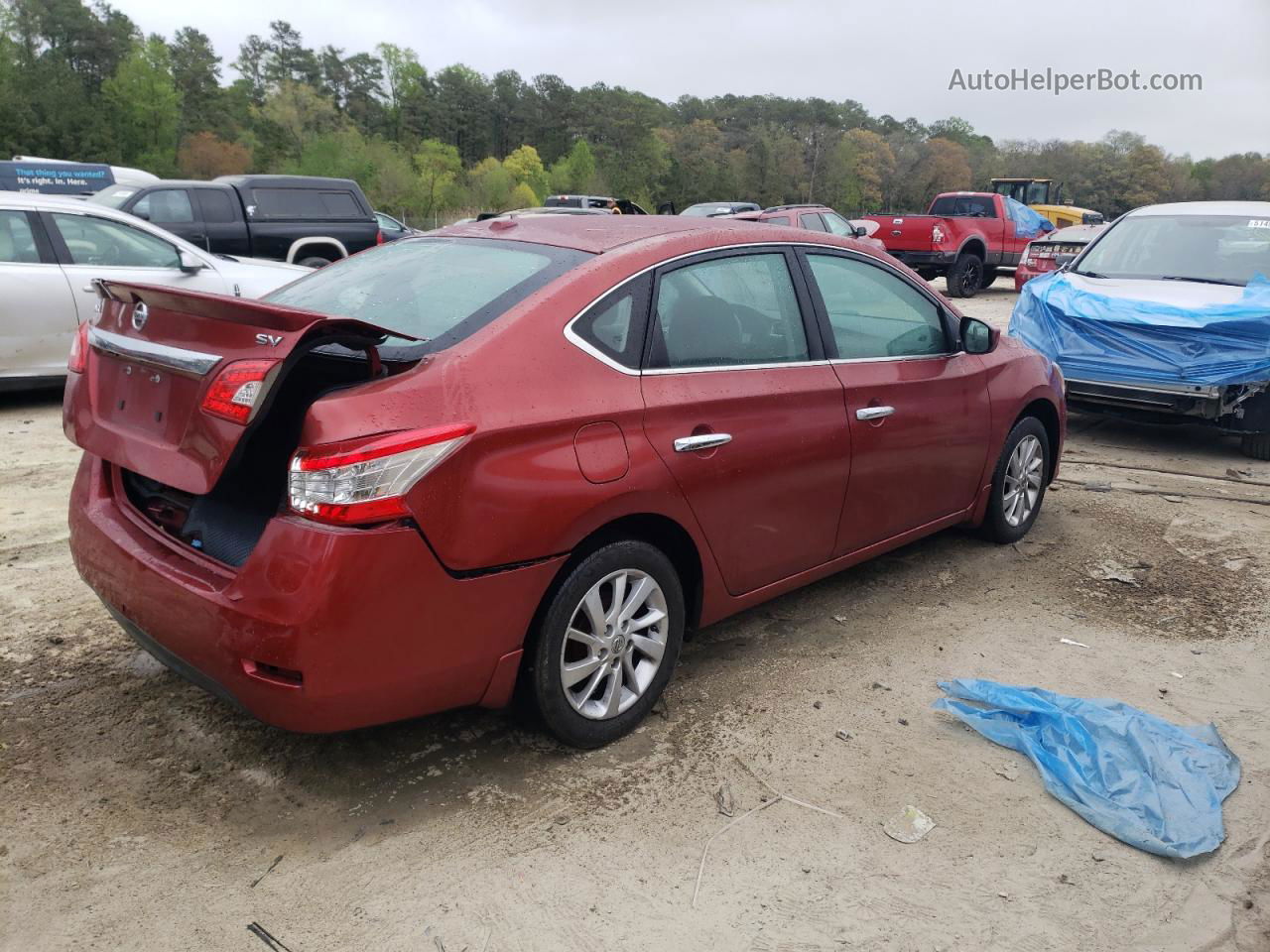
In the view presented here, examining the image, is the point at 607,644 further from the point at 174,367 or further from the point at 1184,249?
the point at 1184,249

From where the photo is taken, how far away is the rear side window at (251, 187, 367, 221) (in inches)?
552

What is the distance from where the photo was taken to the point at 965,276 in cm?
1961

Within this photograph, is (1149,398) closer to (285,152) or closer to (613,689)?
(613,689)

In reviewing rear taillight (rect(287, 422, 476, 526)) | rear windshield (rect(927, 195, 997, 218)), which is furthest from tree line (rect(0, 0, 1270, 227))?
rear taillight (rect(287, 422, 476, 526))

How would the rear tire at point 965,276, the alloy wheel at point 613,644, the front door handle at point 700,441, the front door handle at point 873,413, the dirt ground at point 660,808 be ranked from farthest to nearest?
the rear tire at point 965,276 → the front door handle at point 873,413 → the front door handle at point 700,441 → the alloy wheel at point 613,644 → the dirt ground at point 660,808

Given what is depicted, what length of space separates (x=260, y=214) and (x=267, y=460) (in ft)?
40.9

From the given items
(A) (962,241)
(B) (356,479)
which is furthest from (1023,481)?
(A) (962,241)

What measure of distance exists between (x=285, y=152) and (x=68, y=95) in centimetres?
1319

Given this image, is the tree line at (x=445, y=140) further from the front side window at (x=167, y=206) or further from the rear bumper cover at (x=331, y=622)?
the rear bumper cover at (x=331, y=622)

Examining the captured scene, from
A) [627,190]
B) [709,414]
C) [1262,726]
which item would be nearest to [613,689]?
[709,414]

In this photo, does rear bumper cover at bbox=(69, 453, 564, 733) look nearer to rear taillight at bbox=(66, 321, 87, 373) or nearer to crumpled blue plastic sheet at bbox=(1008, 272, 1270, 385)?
rear taillight at bbox=(66, 321, 87, 373)

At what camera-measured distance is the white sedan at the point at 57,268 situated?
7562 mm

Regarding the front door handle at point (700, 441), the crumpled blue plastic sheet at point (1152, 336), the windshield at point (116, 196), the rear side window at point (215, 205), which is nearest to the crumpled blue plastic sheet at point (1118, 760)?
the front door handle at point (700, 441)

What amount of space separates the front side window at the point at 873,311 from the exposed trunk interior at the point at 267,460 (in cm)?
191
